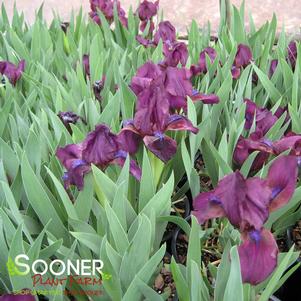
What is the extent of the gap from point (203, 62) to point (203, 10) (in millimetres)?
2231

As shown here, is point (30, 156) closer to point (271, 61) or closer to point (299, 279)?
point (299, 279)

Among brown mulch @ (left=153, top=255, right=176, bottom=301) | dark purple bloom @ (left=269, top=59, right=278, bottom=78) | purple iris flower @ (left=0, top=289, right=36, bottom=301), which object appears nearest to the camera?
purple iris flower @ (left=0, top=289, right=36, bottom=301)

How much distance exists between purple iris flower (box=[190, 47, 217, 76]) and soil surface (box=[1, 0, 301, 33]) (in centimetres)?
190

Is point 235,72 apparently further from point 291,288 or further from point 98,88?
point 291,288

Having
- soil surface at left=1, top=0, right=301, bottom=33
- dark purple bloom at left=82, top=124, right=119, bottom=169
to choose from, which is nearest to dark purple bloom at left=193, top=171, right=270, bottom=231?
dark purple bloom at left=82, top=124, right=119, bottom=169

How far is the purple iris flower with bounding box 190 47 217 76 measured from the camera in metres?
1.39

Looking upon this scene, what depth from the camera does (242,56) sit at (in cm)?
143

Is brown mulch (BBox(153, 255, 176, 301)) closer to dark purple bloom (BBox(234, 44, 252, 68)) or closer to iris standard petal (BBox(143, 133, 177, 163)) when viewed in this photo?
iris standard petal (BBox(143, 133, 177, 163))

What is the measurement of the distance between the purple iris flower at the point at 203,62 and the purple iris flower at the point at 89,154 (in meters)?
0.56

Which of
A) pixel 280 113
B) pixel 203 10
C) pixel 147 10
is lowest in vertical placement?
pixel 203 10

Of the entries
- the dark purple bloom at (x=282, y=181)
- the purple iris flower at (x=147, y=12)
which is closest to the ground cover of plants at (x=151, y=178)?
the dark purple bloom at (x=282, y=181)

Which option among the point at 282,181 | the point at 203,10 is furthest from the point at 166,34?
the point at 203,10

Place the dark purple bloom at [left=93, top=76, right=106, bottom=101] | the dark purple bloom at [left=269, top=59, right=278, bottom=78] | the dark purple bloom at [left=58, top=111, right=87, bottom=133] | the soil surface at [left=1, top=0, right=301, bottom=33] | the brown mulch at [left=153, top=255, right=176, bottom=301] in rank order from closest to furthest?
the brown mulch at [left=153, top=255, right=176, bottom=301]
the dark purple bloom at [left=58, top=111, right=87, bottom=133]
the dark purple bloom at [left=93, top=76, right=106, bottom=101]
the dark purple bloom at [left=269, top=59, right=278, bottom=78]
the soil surface at [left=1, top=0, right=301, bottom=33]

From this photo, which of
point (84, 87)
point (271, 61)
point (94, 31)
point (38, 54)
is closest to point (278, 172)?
point (84, 87)
